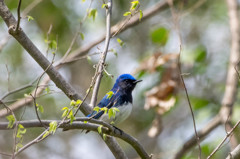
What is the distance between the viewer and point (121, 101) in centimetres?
493

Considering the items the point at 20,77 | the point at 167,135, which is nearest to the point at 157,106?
the point at 167,135

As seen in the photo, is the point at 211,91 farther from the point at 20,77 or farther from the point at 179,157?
the point at 20,77

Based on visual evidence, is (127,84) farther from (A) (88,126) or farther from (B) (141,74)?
(A) (88,126)

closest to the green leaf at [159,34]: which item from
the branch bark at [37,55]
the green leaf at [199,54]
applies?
the green leaf at [199,54]

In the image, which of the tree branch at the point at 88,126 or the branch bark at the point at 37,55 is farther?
the branch bark at the point at 37,55

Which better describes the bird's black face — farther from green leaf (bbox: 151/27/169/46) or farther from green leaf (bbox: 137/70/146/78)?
green leaf (bbox: 151/27/169/46)

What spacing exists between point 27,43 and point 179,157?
2998 mm

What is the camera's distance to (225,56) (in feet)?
27.8

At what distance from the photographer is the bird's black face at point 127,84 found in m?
5.27

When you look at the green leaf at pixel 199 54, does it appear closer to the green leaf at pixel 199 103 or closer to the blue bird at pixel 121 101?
the green leaf at pixel 199 103

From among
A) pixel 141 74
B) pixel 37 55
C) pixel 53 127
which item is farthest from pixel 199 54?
pixel 53 127

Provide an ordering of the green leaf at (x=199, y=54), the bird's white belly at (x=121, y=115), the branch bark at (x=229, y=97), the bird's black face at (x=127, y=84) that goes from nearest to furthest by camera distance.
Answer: the bird's white belly at (x=121, y=115)
the bird's black face at (x=127, y=84)
the branch bark at (x=229, y=97)
the green leaf at (x=199, y=54)

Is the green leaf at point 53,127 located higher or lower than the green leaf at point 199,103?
lower

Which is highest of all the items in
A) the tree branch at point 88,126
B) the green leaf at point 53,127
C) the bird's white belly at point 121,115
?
the bird's white belly at point 121,115
